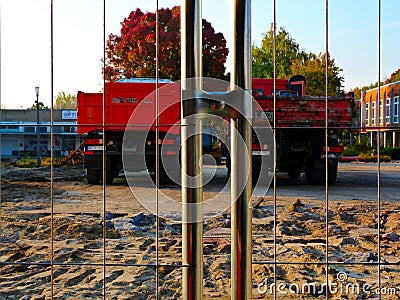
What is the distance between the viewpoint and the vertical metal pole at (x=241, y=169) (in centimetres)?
108

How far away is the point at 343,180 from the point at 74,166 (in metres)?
4.09

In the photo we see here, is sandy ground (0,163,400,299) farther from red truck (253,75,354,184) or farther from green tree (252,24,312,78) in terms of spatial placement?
green tree (252,24,312,78)

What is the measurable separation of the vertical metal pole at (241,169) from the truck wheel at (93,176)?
6714mm

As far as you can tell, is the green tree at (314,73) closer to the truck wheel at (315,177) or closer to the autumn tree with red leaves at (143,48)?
the truck wheel at (315,177)

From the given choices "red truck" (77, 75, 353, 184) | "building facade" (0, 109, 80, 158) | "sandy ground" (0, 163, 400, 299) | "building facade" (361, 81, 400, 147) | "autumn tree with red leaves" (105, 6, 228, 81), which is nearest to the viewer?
"building facade" (361, 81, 400, 147)

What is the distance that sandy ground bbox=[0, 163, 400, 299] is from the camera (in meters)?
3.04

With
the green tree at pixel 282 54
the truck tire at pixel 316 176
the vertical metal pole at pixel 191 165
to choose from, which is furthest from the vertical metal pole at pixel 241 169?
the truck tire at pixel 316 176

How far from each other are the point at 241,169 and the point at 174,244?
3412mm

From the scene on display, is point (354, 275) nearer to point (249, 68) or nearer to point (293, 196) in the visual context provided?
point (249, 68)

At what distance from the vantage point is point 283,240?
4.64m

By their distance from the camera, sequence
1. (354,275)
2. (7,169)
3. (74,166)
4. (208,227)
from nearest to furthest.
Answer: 1. (354,275)
2. (208,227)
3. (74,166)
4. (7,169)

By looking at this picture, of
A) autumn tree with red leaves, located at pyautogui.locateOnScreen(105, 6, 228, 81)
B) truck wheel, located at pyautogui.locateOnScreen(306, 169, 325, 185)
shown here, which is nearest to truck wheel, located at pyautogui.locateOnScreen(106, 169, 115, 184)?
autumn tree with red leaves, located at pyautogui.locateOnScreen(105, 6, 228, 81)

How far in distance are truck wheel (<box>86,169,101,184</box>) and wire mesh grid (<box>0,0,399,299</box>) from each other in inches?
4.3

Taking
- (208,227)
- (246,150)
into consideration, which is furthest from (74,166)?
(246,150)
